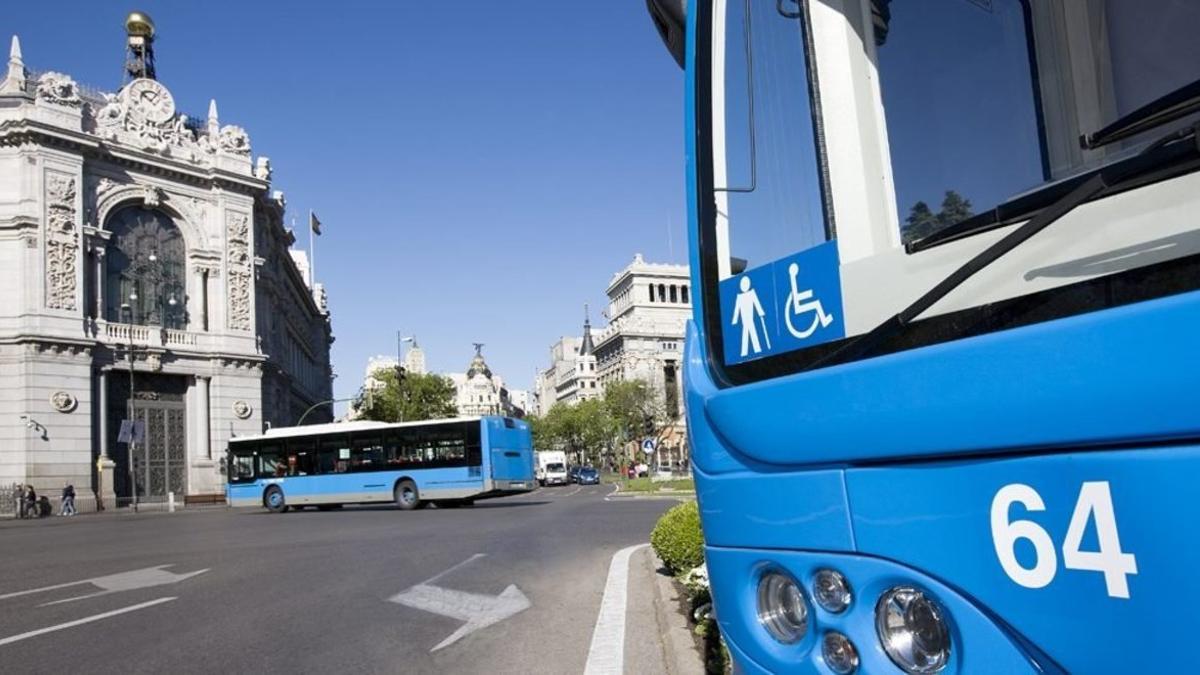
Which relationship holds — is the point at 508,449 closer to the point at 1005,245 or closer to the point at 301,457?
the point at 301,457

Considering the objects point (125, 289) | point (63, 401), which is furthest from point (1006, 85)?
point (125, 289)

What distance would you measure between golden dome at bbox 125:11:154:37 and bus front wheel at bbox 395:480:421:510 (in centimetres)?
4307

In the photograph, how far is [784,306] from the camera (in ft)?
7.55

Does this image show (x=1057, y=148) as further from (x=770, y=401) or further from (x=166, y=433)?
(x=166, y=433)

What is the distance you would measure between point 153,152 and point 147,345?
1021 cm

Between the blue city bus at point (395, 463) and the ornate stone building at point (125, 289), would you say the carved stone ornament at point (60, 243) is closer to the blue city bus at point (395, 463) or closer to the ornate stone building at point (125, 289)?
the ornate stone building at point (125, 289)

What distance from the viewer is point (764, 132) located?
2551 millimetres

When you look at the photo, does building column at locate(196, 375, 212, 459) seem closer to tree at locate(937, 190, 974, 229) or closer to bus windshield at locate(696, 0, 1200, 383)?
bus windshield at locate(696, 0, 1200, 383)

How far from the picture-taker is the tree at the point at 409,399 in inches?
2896

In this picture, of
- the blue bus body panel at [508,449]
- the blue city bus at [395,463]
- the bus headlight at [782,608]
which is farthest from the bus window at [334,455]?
the bus headlight at [782,608]

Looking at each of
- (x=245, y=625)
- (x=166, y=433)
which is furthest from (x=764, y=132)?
(x=166, y=433)

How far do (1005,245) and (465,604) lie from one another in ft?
24.4

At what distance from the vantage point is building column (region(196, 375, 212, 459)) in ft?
151

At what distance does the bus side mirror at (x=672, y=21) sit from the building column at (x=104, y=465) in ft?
146
